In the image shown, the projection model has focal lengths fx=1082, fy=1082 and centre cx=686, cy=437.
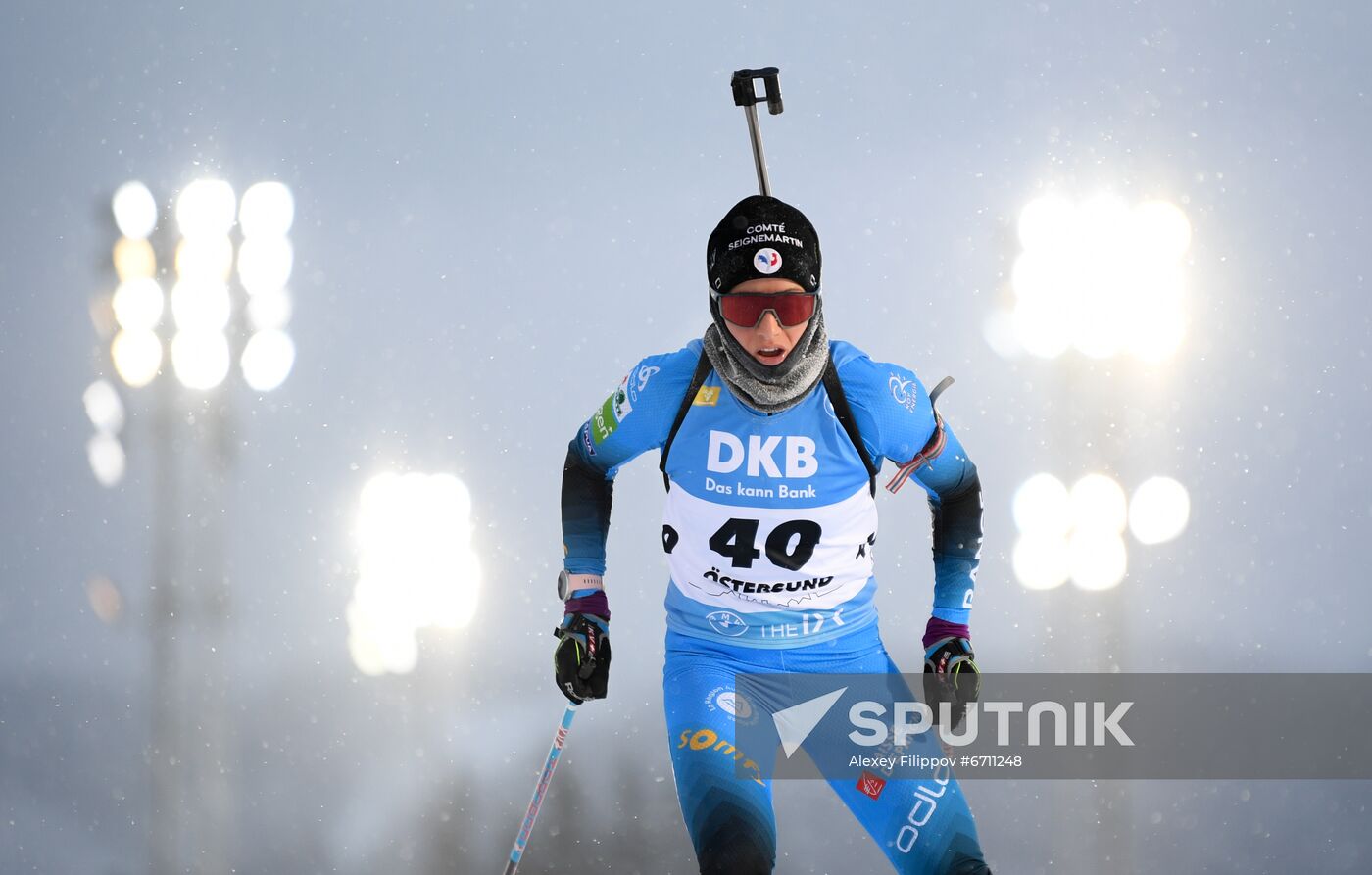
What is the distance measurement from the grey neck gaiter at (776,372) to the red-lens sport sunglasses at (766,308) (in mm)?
59

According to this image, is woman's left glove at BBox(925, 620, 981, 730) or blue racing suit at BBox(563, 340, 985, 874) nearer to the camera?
blue racing suit at BBox(563, 340, 985, 874)

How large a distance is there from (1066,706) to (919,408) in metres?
1.42

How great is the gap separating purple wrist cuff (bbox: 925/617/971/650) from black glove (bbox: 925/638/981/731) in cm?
2

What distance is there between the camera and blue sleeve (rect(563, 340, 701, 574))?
378 centimetres

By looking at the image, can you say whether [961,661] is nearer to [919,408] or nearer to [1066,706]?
[1066,706]

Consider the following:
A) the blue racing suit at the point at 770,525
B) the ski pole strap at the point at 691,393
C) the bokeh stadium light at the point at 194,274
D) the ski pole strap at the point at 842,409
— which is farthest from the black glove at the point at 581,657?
the bokeh stadium light at the point at 194,274

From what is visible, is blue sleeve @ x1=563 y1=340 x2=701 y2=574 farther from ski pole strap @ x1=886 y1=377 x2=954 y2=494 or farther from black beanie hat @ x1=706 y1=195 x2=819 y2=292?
ski pole strap @ x1=886 y1=377 x2=954 y2=494

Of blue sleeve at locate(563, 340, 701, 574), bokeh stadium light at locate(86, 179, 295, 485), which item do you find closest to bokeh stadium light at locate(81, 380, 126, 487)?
bokeh stadium light at locate(86, 179, 295, 485)

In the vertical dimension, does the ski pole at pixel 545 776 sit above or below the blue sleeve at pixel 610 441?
below

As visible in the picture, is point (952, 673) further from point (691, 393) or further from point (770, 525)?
point (691, 393)

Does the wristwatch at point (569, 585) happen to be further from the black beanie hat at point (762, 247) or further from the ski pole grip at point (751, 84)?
the ski pole grip at point (751, 84)

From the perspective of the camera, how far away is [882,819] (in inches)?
132

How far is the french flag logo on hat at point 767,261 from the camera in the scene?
3.59 meters

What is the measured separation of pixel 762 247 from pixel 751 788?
1.73m
